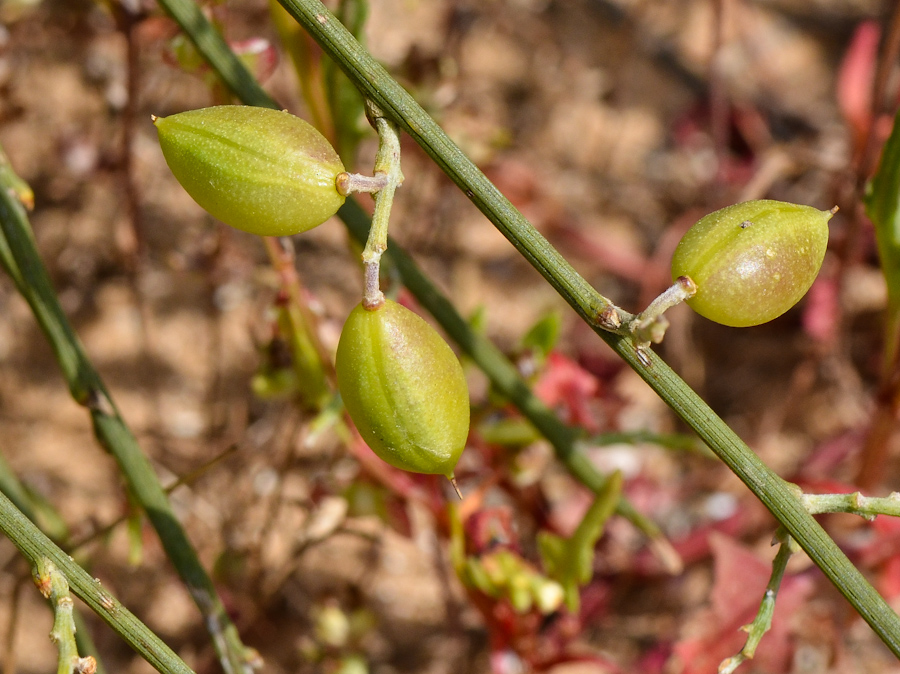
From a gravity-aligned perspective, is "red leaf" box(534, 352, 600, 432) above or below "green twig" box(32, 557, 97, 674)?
above

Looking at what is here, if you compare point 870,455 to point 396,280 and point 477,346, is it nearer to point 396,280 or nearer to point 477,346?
point 477,346

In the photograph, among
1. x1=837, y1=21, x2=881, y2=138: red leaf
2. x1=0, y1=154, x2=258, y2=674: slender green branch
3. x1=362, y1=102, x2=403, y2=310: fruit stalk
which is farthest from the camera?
x1=837, y1=21, x2=881, y2=138: red leaf

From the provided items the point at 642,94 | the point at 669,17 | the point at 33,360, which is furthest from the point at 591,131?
the point at 33,360

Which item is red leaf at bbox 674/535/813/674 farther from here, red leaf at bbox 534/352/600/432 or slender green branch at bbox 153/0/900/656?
slender green branch at bbox 153/0/900/656

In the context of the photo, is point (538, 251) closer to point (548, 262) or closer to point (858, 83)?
point (548, 262)

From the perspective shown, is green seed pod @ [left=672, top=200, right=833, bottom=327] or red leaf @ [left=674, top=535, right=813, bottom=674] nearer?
green seed pod @ [left=672, top=200, right=833, bottom=327]

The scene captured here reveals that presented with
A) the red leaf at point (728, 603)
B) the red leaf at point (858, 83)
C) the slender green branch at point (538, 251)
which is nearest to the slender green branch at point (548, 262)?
the slender green branch at point (538, 251)

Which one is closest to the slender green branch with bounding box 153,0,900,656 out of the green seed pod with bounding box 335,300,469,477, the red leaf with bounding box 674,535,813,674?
the green seed pod with bounding box 335,300,469,477

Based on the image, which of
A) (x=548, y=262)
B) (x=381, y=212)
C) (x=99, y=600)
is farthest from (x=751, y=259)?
(x=99, y=600)
